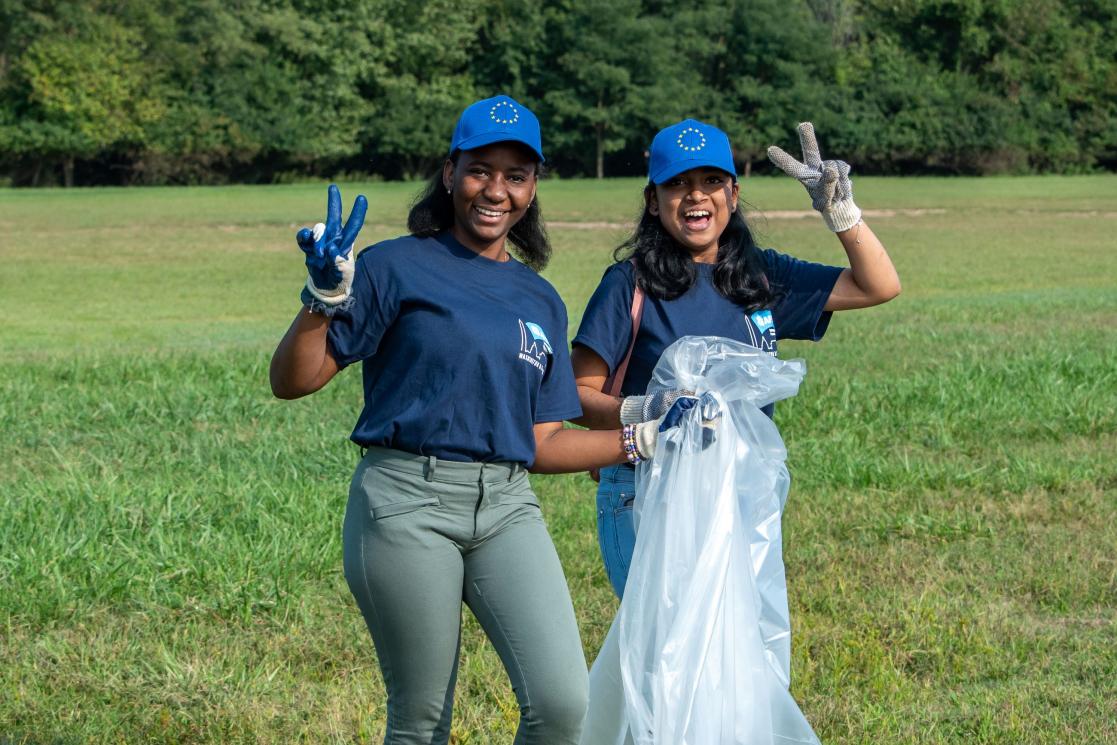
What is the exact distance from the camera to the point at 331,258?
2.85m

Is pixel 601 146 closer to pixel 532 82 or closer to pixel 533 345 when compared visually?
pixel 532 82

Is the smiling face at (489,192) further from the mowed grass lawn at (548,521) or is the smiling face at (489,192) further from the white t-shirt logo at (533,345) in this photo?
the mowed grass lawn at (548,521)

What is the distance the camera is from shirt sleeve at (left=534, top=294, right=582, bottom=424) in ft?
10.7

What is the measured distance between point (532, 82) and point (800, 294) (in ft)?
230

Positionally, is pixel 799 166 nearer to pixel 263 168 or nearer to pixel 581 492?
pixel 581 492

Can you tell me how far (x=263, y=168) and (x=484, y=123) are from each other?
212 ft

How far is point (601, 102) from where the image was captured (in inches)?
2795

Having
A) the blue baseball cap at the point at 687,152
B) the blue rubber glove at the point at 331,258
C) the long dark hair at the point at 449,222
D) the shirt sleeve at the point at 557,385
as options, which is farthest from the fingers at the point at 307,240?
the blue baseball cap at the point at 687,152

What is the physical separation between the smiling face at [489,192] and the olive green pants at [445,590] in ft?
1.73

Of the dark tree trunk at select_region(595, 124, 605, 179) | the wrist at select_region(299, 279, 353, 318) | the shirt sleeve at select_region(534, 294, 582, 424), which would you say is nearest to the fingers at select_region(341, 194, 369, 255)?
the wrist at select_region(299, 279, 353, 318)

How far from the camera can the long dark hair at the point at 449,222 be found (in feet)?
10.7

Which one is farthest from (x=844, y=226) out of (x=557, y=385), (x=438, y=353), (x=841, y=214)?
(x=438, y=353)

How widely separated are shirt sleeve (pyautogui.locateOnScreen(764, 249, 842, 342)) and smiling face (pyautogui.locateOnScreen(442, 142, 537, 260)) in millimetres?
775

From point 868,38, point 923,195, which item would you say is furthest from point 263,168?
point 868,38
